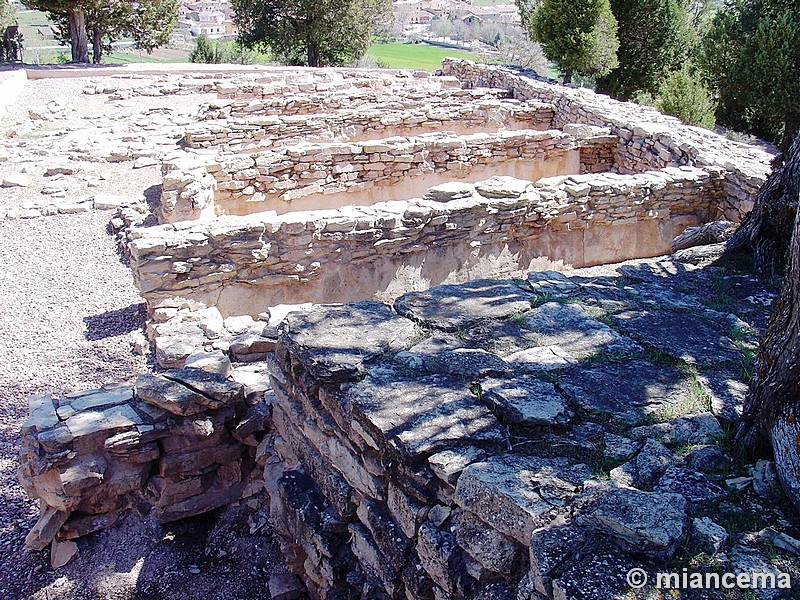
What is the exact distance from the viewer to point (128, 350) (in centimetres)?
642

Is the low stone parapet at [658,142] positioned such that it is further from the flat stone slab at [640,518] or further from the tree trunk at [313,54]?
the tree trunk at [313,54]

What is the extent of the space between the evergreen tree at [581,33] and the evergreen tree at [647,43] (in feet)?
8.63

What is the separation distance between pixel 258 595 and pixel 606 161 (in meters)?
9.58

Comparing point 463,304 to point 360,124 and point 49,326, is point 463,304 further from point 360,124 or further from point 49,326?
point 360,124

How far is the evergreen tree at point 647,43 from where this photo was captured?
72.4ft

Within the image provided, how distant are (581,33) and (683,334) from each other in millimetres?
17684

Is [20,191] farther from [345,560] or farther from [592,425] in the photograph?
[592,425]

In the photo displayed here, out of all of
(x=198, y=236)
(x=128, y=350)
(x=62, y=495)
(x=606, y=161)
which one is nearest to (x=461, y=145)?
(x=606, y=161)

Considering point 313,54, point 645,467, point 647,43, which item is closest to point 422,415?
point 645,467

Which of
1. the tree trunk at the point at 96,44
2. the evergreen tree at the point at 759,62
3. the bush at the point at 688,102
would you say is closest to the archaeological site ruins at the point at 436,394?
the evergreen tree at the point at 759,62

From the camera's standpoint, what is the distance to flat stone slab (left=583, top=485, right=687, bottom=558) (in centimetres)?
220

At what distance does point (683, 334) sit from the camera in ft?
12.6

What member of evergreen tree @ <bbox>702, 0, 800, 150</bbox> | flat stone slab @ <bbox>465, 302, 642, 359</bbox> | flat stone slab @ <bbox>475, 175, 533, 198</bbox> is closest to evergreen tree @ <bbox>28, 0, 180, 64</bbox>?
evergreen tree @ <bbox>702, 0, 800, 150</bbox>

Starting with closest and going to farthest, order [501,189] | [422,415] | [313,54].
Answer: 1. [422,415]
2. [501,189]
3. [313,54]
